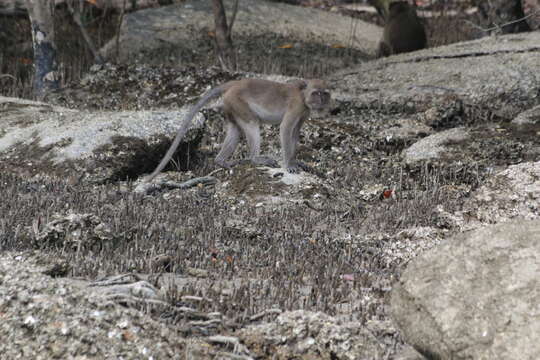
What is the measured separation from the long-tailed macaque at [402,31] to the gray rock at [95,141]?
23.7 feet

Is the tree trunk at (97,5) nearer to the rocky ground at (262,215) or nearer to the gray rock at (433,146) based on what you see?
the rocky ground at (262,215)

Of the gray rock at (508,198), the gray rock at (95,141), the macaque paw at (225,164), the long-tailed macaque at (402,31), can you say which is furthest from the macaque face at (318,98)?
the long-tailed macaque at (402,31)

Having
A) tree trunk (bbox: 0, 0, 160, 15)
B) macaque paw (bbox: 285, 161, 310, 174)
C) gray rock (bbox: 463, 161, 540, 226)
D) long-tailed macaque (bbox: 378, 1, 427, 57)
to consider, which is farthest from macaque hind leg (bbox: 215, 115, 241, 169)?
long-tailed macaque (bbox: 378, 1, 427, 57)

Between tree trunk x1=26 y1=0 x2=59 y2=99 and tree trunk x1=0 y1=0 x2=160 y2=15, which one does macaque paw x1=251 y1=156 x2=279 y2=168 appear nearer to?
tree trunk x1=26 y1=0 x2=59 y2=99

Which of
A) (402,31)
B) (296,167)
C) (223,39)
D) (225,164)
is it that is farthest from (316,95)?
(402,31)

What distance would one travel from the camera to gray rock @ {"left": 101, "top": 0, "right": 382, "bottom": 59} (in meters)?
16.1

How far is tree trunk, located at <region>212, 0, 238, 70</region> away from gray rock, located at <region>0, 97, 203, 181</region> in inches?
153

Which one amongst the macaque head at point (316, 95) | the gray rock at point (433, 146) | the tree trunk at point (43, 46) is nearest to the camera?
the macaque head at point (316, 95)

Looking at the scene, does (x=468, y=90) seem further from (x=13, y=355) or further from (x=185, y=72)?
(x=13, y=355)

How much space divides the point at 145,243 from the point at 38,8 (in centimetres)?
755

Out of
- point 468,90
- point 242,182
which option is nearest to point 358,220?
point 242,182

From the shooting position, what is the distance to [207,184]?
8.71 meters

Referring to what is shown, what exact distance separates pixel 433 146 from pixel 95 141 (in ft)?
→ 13.0

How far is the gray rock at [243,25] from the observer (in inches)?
635
